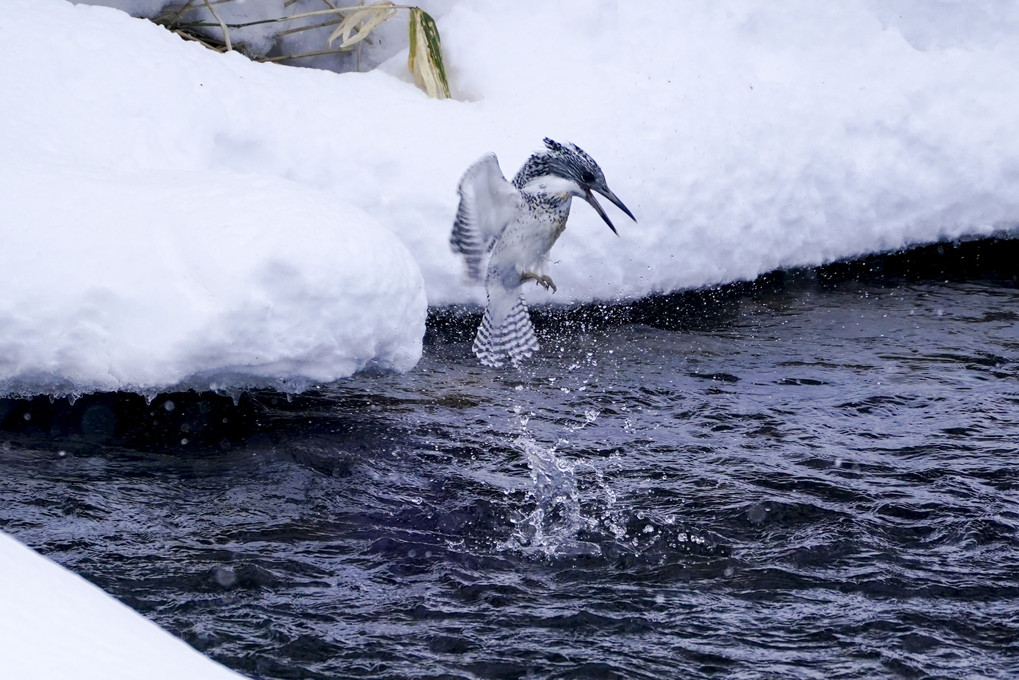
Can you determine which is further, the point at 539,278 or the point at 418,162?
the point at 418,162

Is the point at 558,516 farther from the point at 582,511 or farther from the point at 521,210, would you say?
the point at 521,210

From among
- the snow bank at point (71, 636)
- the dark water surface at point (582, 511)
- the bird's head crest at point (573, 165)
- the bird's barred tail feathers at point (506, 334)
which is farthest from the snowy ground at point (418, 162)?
the snow bank at point (71, 636)

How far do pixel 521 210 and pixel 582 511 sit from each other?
110 centimetres

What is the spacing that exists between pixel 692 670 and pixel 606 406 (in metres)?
1.87

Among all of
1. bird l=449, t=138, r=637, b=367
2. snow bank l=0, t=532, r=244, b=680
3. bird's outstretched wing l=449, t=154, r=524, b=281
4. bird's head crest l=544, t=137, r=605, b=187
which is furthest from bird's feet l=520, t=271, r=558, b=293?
snow bank l=0, t=532, r=244, b=680

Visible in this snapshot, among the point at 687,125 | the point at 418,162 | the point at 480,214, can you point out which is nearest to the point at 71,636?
the point at 480,214

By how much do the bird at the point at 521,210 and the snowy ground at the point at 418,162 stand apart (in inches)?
14.4

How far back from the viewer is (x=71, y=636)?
1915 mm

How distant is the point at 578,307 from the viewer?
216 inches

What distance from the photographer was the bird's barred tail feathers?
14.3ft

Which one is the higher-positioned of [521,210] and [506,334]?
[521,210]

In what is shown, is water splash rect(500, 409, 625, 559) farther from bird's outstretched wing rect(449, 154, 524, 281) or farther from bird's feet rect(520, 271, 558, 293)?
bird's outstretched wing rect(449, 154, 524, 281)

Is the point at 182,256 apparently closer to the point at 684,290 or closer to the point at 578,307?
the point at 578,307

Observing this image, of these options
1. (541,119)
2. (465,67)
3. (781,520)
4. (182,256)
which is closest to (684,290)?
(541,119)
